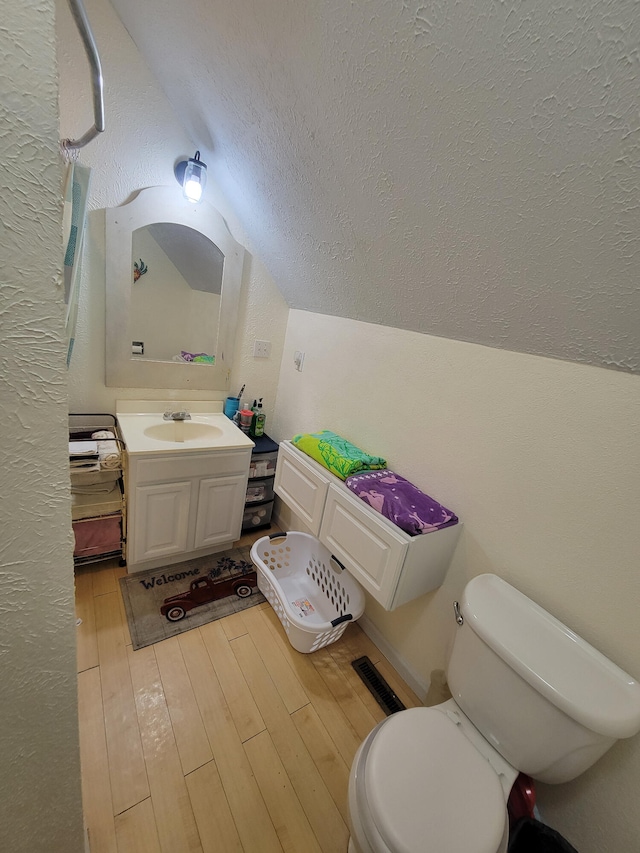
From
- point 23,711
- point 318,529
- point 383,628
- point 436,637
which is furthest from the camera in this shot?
point 383,628

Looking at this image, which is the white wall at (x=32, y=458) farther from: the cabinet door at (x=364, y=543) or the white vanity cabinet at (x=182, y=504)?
the white vanity cabinet at (x=182, y=504)

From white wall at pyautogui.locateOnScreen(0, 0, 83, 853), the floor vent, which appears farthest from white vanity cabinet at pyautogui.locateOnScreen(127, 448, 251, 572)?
white wall at pyautogui.locateOnScreen(0, 0, 83, 853)

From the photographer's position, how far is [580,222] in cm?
67

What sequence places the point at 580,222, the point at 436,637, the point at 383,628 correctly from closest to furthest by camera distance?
1. the point at 580,222
2. the point at 436,637
3. the point at 383,628

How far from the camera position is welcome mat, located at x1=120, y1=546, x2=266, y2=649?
1.50 metres

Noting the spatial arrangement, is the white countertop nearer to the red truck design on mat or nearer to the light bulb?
the red truck design on mat

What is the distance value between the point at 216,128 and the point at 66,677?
177 cm

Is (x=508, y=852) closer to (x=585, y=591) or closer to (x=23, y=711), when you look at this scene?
(x=585, y=591)

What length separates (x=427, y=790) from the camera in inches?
31.7

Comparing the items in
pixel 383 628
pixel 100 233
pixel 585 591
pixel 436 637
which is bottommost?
pixel 383 628

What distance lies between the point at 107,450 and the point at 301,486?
2.91 feet

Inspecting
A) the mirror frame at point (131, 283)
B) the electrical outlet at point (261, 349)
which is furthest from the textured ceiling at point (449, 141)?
the electrical outlet at point (261, 349)

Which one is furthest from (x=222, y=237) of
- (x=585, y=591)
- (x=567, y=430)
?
(x=585, y=591)

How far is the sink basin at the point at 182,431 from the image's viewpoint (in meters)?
1.81
